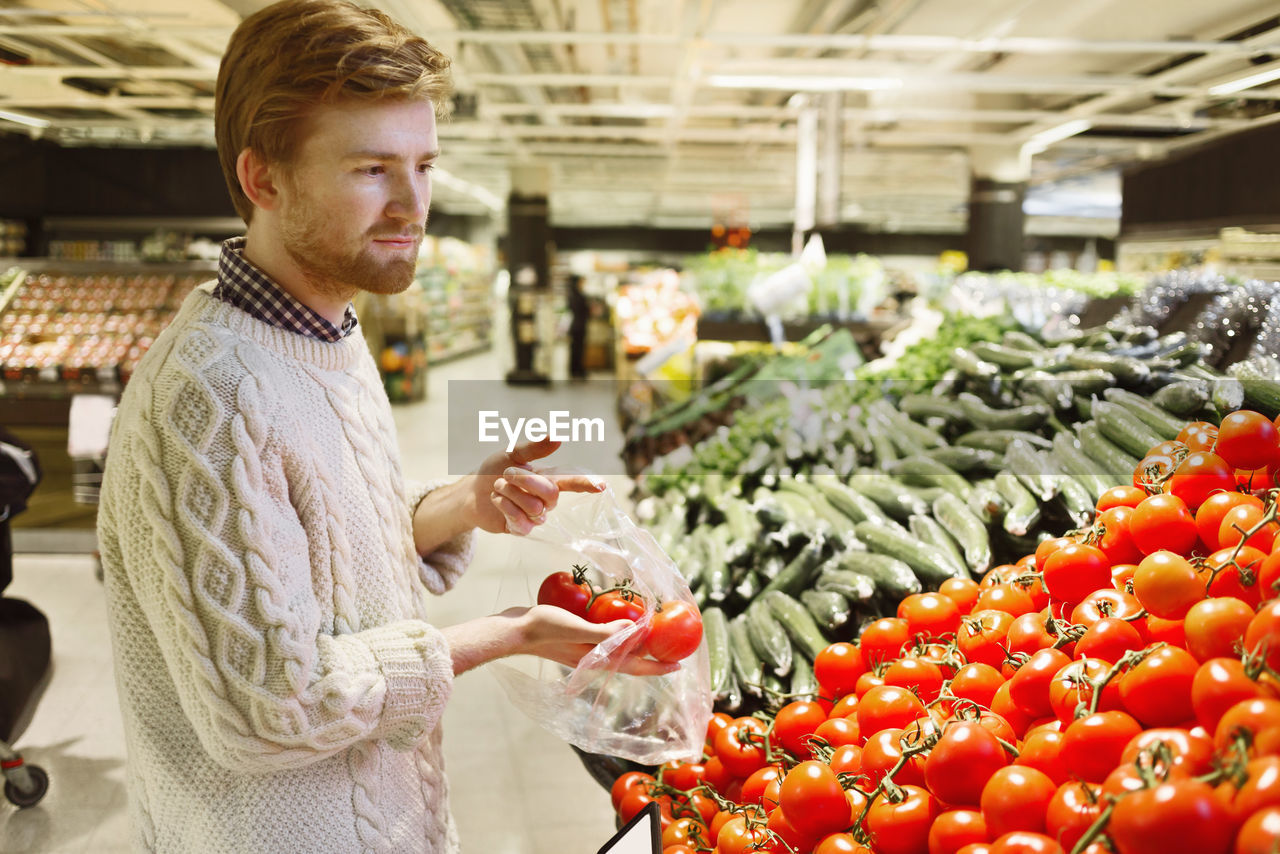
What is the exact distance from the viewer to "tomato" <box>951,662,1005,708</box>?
136 cm

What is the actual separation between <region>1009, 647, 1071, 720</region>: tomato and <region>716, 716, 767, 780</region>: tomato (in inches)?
24.9

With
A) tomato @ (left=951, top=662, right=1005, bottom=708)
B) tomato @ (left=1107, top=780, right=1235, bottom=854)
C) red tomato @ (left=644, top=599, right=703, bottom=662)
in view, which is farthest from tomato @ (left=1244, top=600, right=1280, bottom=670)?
red tomato @ (left=644, top=599, right=703, bottom=662)

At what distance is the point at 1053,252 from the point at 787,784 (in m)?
29.3

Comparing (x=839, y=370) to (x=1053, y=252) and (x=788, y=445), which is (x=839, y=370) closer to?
(x=788, y=445)

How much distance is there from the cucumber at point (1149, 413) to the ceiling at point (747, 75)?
16.5 feet

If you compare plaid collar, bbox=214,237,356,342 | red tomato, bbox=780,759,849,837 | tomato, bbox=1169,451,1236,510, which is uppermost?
plaid collar, bbox=214,237,356,342

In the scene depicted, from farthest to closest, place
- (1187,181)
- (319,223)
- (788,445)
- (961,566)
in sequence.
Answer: (1187,181) < (788,445) < (961,566) < (319,223)

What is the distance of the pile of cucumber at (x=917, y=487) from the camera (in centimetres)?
208

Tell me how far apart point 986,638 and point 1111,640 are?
37cm

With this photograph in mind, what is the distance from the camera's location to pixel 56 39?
7934mm

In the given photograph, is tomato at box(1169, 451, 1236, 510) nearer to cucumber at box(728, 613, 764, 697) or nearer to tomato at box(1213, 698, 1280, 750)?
tomato at box(1213, 698, 1280, 750)

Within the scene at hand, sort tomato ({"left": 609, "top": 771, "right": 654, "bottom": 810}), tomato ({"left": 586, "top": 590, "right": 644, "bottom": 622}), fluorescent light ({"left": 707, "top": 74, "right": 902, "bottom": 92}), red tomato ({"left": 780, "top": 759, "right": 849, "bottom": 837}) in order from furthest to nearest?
fluorescent light ({"left": 707, "top": 74, "right": 902, "bottom": 92}) < tomato ({"left": 609, "top": 771, "right": 654, "bottom": 810}) < tomato ({"left": 586, "top": 590, "right": 644, "bottom": 622}) < red tomato ({"left": 780, "top": 759, "right": 849, "bottom": 837})

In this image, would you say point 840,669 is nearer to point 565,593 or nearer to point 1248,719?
point 565,593

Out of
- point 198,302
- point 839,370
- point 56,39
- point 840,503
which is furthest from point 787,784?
point 56,39
